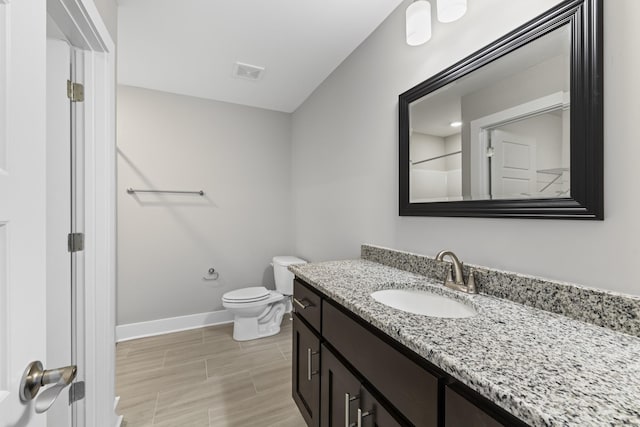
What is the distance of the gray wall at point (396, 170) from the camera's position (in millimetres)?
766

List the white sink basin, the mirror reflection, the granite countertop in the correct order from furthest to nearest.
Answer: the white sink basin, the mirror reflection, the granite countertop

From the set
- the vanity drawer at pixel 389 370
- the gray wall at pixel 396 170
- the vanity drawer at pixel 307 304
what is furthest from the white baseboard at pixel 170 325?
the vanity drawer at pixel 389 370

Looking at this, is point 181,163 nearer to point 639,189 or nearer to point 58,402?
point 58,402

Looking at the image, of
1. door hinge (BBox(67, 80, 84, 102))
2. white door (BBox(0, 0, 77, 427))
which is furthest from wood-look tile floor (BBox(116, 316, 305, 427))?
door hinge (BBox(67, 80, 84, 102))

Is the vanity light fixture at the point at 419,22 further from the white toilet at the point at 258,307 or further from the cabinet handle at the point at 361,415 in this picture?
the white toilet at the point at 258,307

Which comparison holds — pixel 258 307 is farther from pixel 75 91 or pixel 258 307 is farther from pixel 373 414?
pixel 75 91

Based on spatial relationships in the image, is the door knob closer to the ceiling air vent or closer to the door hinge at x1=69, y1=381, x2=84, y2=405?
the door hinge at x1=69, y1=381, x2=84, y2=405

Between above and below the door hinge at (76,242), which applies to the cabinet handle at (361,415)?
below

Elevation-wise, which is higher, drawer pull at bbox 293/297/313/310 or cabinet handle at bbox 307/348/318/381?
drawer pull at bbox 293/297/313/310

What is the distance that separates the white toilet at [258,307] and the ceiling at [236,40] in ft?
5.84

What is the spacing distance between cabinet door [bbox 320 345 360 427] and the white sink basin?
302 mm

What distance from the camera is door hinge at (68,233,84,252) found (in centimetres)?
122

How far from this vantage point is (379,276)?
1.34m

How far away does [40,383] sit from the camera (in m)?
0.51
